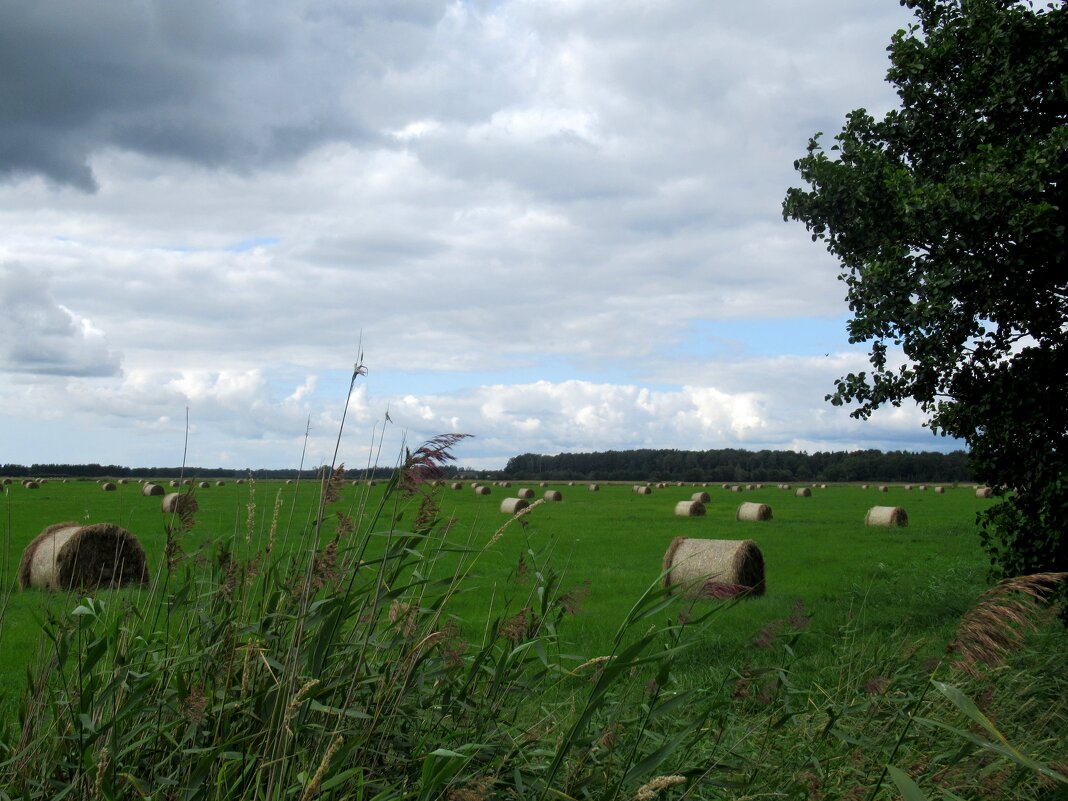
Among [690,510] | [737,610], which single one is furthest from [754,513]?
[737,610]

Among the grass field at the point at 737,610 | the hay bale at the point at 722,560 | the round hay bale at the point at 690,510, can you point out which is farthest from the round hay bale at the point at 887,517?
the hay bale at the point at 722,560

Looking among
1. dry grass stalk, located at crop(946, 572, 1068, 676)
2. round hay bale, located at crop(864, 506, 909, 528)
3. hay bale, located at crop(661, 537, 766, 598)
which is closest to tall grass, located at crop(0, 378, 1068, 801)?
dry grass stalk, located at crop(946, 572, 1068, 676)

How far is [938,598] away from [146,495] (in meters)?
41.1

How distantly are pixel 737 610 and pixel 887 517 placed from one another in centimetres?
2279

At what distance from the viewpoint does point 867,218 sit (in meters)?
13.0

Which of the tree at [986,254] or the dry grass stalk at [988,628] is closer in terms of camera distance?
the dry grass stalk at [988,628]

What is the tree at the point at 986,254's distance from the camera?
9938mm

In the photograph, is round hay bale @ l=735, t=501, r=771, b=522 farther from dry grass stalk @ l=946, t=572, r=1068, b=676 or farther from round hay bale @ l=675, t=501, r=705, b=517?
A: dry grass stalk @ l=946, t=572, r=1068, b=676

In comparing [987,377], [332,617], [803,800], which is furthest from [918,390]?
[332,617]

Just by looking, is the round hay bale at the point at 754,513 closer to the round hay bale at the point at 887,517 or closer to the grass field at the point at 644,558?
the grass field at the point at 644,558

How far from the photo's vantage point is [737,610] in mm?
15000

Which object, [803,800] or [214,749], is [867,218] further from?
[214,749]

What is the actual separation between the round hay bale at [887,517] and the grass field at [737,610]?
84 cm

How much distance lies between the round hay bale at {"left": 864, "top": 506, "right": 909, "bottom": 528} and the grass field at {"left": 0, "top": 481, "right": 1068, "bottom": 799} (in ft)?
2.76
